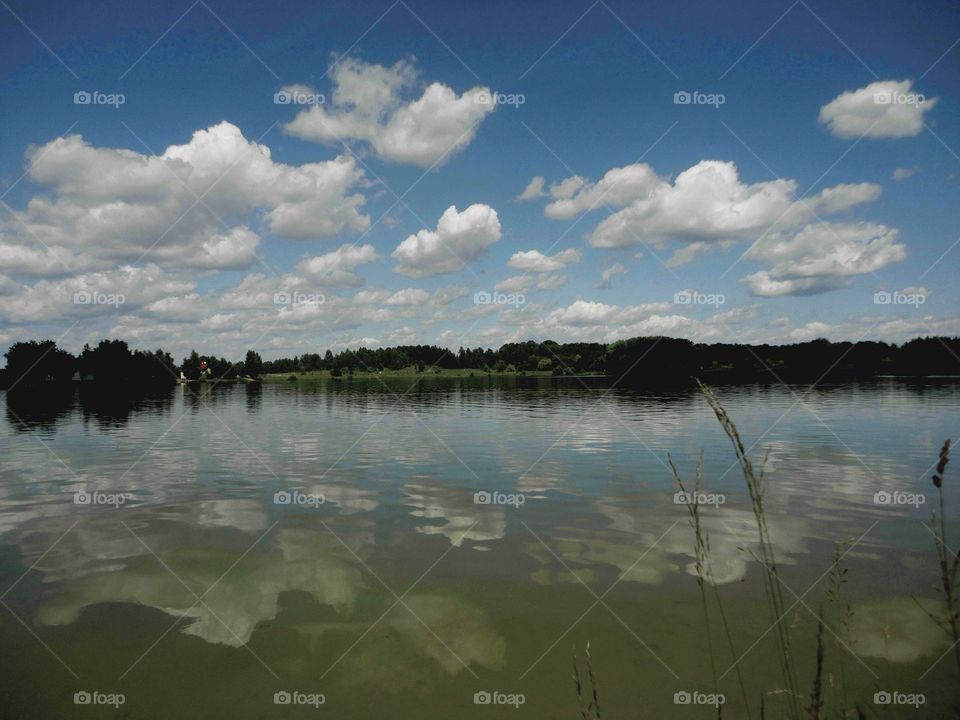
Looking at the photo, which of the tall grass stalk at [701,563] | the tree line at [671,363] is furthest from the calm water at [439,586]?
the tree line at [671,363]

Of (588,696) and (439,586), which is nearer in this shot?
(588,696)

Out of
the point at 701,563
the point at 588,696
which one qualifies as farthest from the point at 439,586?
the point at 701,563

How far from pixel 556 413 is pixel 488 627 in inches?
1302

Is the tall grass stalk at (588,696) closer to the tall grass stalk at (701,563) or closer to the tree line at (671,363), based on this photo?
the tall grass stalk at (701,563)

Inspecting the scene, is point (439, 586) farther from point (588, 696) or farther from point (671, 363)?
point (671, 363)

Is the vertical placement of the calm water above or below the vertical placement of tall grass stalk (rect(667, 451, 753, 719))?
below

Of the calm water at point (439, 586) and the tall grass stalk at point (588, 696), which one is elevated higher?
the tall grass stalk at point (588, 696)

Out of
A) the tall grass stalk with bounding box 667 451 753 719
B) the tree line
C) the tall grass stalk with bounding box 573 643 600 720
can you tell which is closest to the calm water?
the tall grass stalk with bounding box 573 643 600 720

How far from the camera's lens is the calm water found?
20.7ft

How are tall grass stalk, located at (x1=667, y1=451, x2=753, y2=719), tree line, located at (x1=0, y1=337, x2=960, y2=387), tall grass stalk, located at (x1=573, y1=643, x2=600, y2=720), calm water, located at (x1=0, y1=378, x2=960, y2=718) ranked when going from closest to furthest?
1. tall grass stalk, located at (x1=573, y1=643, x2=600, y2=720)
2. tall grass stalk, located at (x1=667, y1=451, x2=753, y2=719)
3. calm water, located at (x1=0, y1=378, x2=960, y2=718)
4. tree line, located at (x1=0, y1=337, x2=960, y2=387)

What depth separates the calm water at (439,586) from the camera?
6316mm

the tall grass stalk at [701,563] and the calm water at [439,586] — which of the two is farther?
the calm water at [439,586]

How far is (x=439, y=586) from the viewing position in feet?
28.9

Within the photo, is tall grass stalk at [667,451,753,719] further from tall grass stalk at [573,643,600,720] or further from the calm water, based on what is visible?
tall grass stalk at [573,643,600,720]
